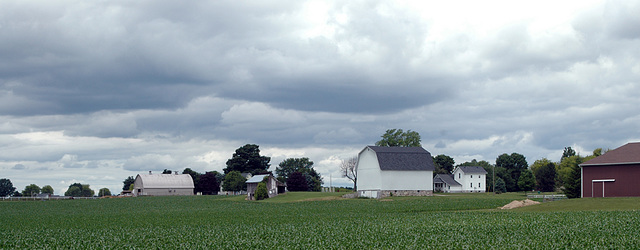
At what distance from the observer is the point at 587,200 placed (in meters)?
51.6

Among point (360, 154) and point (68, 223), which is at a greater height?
point (360, 154)

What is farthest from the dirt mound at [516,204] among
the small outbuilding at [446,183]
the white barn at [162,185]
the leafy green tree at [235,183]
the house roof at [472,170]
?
the white barn at [162,185]

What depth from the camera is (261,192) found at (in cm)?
8881

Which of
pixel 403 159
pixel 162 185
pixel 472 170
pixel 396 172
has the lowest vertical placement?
pixel 162 185

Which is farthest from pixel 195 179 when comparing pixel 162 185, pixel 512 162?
pixel 512 162

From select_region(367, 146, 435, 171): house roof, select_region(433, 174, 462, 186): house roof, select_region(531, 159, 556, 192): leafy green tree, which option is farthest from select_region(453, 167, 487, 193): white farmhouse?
select_region(367, 146, 435, 171): house roof

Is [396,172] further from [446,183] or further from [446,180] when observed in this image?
[446,180]

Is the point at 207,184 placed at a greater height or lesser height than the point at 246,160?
lesser

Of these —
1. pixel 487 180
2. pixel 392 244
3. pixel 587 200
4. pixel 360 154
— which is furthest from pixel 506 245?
pixel 487 180

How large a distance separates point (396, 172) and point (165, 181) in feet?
239

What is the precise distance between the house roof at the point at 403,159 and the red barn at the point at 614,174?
93.1ft

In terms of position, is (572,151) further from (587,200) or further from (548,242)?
(548,242)

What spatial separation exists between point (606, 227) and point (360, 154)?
5949 cm

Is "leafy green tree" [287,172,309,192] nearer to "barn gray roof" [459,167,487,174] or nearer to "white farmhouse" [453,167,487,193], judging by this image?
"white farmhouse" [453,167,487,193]
